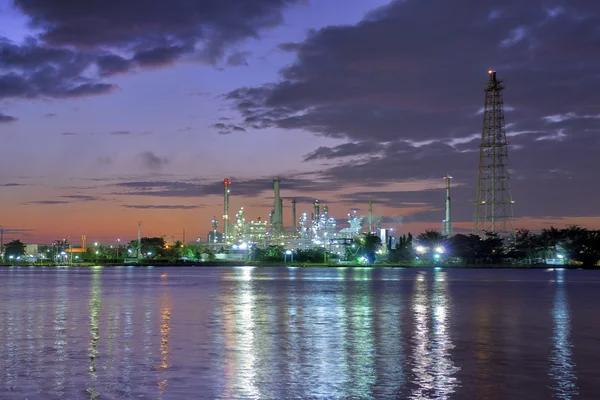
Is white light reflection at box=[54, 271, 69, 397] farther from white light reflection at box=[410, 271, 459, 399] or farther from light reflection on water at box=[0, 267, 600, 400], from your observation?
white light reflection at box=[410, 271, 459, 399]

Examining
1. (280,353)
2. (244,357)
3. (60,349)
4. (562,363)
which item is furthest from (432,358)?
(60,349)

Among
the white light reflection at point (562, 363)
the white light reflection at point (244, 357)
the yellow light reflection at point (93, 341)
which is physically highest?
the yellow light reflection at point (93, 341)

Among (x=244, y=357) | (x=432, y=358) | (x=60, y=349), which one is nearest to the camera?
(x=244, y=357)

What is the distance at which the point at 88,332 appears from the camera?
32906mm

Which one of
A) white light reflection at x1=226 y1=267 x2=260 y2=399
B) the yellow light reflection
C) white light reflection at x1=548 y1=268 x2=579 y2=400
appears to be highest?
the yellow light reflection

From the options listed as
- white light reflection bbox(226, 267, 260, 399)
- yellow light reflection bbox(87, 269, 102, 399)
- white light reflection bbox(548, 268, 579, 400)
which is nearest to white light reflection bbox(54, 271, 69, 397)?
yellow light reflection bbox(87, 269, 102, 399)

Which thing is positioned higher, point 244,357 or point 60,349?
point 60,349

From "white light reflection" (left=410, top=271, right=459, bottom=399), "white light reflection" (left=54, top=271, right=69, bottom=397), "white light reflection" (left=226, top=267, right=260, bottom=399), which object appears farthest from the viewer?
"white light reflection" (left=54, top=271, right=69, bottom=397)

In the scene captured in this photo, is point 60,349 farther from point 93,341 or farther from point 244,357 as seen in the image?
point 244,357

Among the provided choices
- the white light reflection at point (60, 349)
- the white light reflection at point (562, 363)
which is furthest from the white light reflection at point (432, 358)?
the white light reflection at point (60, 349)

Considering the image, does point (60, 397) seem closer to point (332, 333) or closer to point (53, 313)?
point (332, 333)

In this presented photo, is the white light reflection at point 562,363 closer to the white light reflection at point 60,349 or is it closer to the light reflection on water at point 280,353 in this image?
the light reflection on water at point 280,353

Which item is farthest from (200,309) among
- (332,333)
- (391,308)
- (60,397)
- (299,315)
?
A: (60,397)

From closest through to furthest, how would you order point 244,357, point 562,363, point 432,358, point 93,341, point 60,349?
point 562,363 < point 244,357 < point 432,358 < point 60,349 < point 93,341
